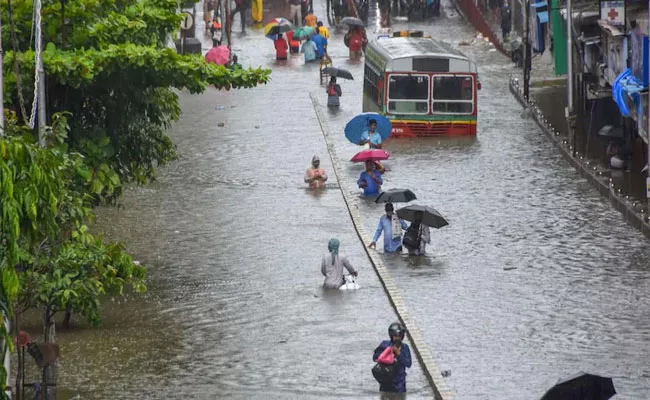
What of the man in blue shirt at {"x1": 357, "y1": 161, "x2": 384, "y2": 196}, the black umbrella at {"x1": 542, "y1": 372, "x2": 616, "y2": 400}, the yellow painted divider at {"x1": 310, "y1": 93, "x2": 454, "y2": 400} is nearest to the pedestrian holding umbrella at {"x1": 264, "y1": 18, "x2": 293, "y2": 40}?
the yellow painted divider at {"x1": 310, "y1": 93, "x2": 454, "y2": 400}

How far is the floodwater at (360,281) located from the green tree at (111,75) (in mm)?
2067

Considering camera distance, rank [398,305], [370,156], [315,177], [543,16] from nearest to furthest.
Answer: [398,305]
[370,156]
[315,177]
[543,16]

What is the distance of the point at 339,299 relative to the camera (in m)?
22.6

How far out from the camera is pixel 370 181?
30.5m

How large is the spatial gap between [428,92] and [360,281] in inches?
543

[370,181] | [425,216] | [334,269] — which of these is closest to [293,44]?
[370,181]

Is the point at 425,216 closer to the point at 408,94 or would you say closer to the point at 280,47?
the point at 408,94

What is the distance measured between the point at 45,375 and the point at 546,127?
2273 centimetres

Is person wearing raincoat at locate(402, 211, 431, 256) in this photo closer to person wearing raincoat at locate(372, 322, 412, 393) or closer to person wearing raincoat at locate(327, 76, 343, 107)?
person wearing raincoat at locate(372, 322, 412, 393)

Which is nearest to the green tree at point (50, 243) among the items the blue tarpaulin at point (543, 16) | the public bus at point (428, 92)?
the public bus at point (428, 92)

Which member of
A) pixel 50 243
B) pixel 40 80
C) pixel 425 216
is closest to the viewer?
pixel 50 243

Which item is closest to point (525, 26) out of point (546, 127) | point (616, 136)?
point (546, 127)

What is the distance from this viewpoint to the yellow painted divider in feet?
59.3

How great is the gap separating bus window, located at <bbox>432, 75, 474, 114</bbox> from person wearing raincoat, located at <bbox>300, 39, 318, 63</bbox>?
13.5 metres
